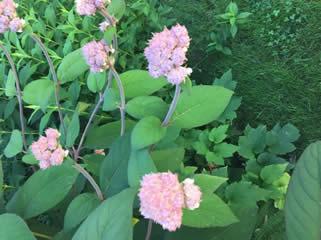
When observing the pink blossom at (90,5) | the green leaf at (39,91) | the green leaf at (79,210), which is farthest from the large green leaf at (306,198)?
the green leaf at (39,91)

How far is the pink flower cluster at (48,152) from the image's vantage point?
43.6 inches

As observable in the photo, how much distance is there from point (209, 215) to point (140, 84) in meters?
0.45

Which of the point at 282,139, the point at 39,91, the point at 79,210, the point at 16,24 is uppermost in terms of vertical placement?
the point at 16,24

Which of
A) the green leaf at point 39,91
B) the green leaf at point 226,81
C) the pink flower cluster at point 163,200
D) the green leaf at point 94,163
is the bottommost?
the green leaf at point 226,81

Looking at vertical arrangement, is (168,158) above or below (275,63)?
above

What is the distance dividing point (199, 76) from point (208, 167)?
53cm

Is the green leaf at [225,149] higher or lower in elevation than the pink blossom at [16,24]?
lower

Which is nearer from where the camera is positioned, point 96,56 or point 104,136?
point 96,56

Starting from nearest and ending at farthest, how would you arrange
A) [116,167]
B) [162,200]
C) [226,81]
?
[162,200] → [116,167] → [226,81]

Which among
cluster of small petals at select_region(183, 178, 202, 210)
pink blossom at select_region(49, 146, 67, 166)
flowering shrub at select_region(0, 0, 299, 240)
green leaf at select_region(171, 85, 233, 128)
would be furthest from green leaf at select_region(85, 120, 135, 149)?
cluster of small petals at select_region(183, 178, 202, 210)

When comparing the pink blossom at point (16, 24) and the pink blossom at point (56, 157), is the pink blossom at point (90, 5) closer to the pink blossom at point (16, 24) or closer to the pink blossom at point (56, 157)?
the pink blossom at point (16, 24)

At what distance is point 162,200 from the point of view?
0.75 metres

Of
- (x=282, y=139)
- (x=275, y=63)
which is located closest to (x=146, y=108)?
(x=282, y=139)

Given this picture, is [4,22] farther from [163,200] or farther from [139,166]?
[163,200]
